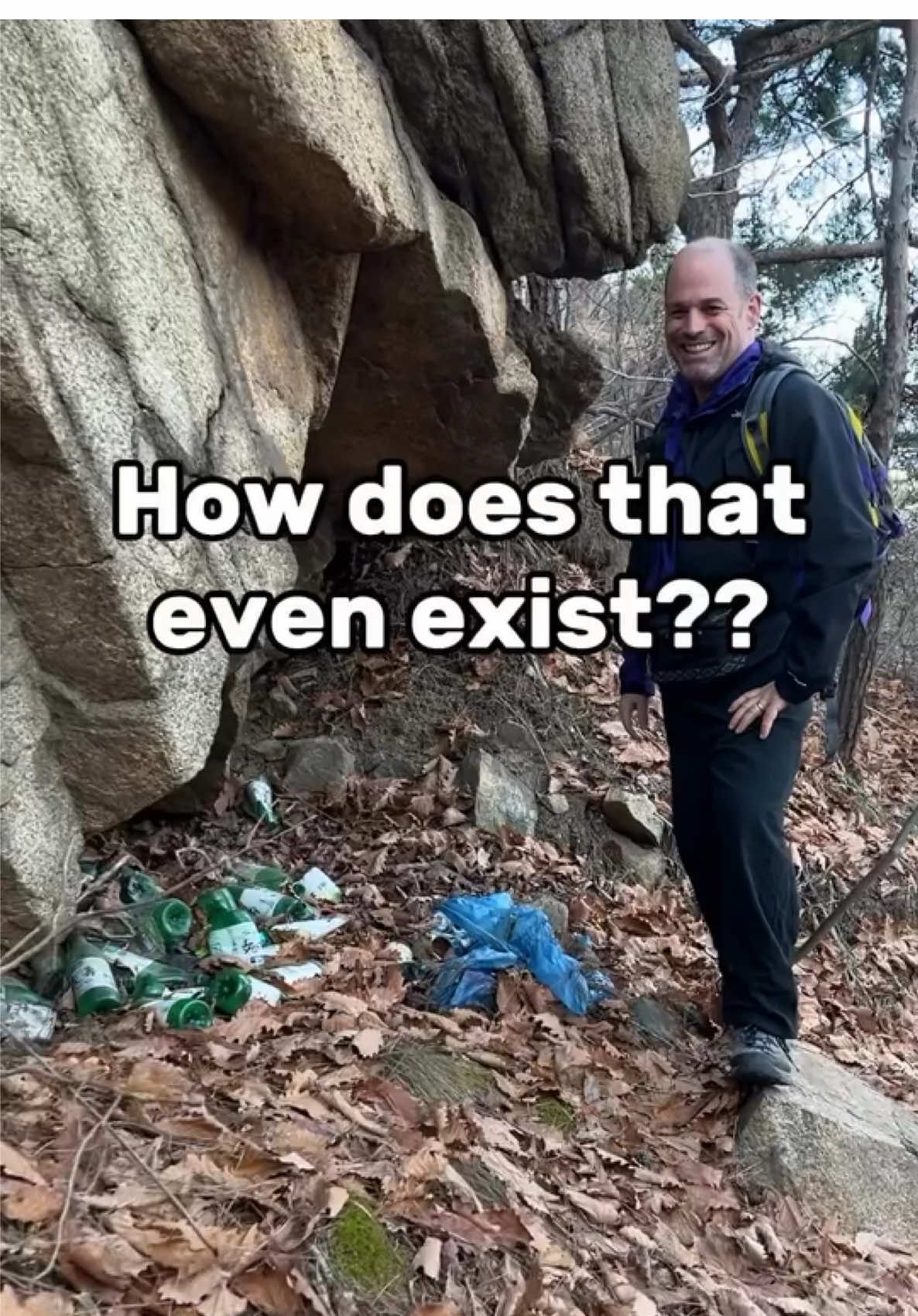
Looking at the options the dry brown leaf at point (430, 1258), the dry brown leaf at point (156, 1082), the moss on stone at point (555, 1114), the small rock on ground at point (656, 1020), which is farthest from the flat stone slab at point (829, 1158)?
the dry brown leaf at point (156, 1082)

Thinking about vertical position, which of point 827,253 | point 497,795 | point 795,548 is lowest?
point 497,795

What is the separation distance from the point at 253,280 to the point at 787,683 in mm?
2340

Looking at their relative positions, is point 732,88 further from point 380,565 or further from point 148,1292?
point 148,1292

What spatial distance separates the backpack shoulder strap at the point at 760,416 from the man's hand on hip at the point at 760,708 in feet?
2.31

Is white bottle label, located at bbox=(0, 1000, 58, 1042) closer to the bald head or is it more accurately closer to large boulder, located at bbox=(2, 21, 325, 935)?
large boulder, located at bbox=(2, 21, 325, 935)

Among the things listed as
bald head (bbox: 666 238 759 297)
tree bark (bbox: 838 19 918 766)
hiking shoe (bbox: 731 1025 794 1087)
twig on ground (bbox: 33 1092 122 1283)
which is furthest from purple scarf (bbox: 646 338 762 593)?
tree bark (bbox: 838 19 918 766)

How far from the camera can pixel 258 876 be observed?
4.46 m

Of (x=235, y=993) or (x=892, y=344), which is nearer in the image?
(x=235, y=993)

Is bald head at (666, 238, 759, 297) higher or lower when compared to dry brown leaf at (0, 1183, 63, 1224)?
higher

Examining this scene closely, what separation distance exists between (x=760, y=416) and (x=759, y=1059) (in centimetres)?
211

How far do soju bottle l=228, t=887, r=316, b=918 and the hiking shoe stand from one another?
5.47 ft

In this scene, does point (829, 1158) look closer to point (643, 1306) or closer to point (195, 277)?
point (643, 1306)

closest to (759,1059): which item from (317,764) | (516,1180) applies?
(516,1180)

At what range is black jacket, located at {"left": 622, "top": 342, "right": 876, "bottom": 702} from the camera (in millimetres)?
3311
